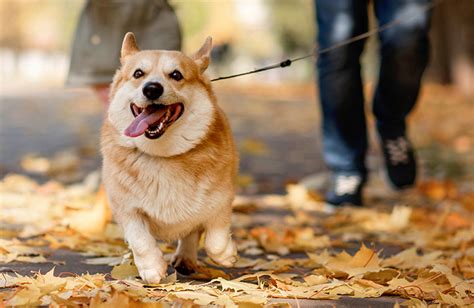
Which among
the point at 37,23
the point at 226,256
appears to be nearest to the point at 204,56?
the point at 226,256

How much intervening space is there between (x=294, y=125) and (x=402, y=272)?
10.1 meters

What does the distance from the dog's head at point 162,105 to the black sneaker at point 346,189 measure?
2.32 m

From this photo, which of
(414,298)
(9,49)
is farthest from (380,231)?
(9,49)

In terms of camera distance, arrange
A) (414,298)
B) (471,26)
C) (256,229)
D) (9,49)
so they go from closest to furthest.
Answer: (414,298) → (256,229) → (471,26) → (9,49)

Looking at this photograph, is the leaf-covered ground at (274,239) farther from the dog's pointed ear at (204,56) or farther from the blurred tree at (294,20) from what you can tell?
the blurred tree at (294,20)

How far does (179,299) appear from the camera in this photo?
2473 mm

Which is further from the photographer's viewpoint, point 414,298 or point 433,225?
point 433,225

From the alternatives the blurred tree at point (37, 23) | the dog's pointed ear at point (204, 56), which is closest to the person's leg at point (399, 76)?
the dog's pointed ear at point (204, 56)

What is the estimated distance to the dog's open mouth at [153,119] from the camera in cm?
287

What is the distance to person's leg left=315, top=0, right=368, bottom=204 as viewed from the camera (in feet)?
16.2

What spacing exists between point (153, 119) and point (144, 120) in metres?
0.04

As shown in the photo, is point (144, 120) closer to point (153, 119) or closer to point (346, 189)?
point (153, 119)

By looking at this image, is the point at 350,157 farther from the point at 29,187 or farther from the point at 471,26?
the point at 471,26

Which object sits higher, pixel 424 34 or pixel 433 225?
pixel 424 34
